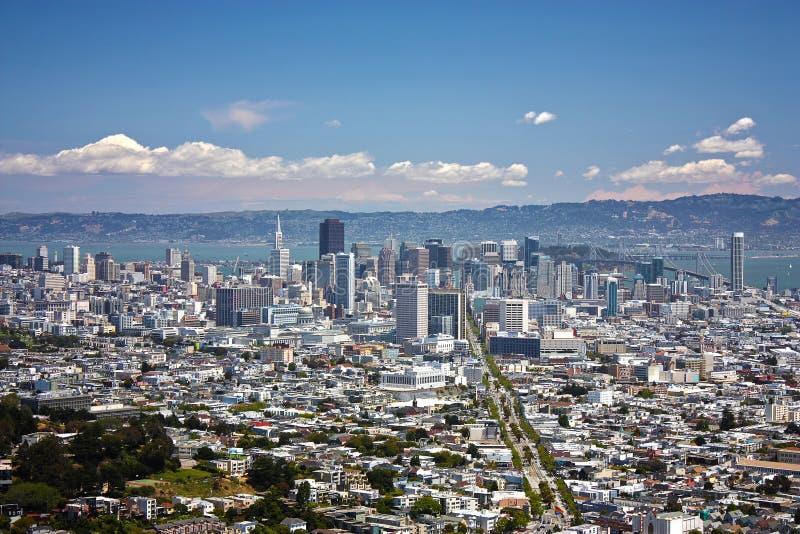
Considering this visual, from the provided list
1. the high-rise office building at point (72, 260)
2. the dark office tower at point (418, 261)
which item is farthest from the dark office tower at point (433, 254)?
the high-rise office building at point (72, 260)

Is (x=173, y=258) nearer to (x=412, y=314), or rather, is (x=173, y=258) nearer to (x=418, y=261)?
(x=418, y=261)

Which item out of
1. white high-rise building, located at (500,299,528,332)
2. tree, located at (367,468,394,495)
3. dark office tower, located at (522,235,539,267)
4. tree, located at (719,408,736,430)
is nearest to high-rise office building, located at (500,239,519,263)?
dark office tower, located at (522,235,539,267)

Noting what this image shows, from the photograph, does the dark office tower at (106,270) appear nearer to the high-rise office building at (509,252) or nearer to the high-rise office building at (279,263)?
the high-rise office building at (279,263)

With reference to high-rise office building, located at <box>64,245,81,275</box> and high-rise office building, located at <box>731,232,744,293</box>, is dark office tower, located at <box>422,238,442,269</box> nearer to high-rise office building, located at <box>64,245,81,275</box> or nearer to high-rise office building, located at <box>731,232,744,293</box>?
high-rise office building, located at <box>731,232,744,293</box>

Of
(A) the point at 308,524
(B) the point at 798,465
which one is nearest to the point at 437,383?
(B) the point at 798,465

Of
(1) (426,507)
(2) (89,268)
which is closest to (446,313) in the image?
(1) (426,507)
